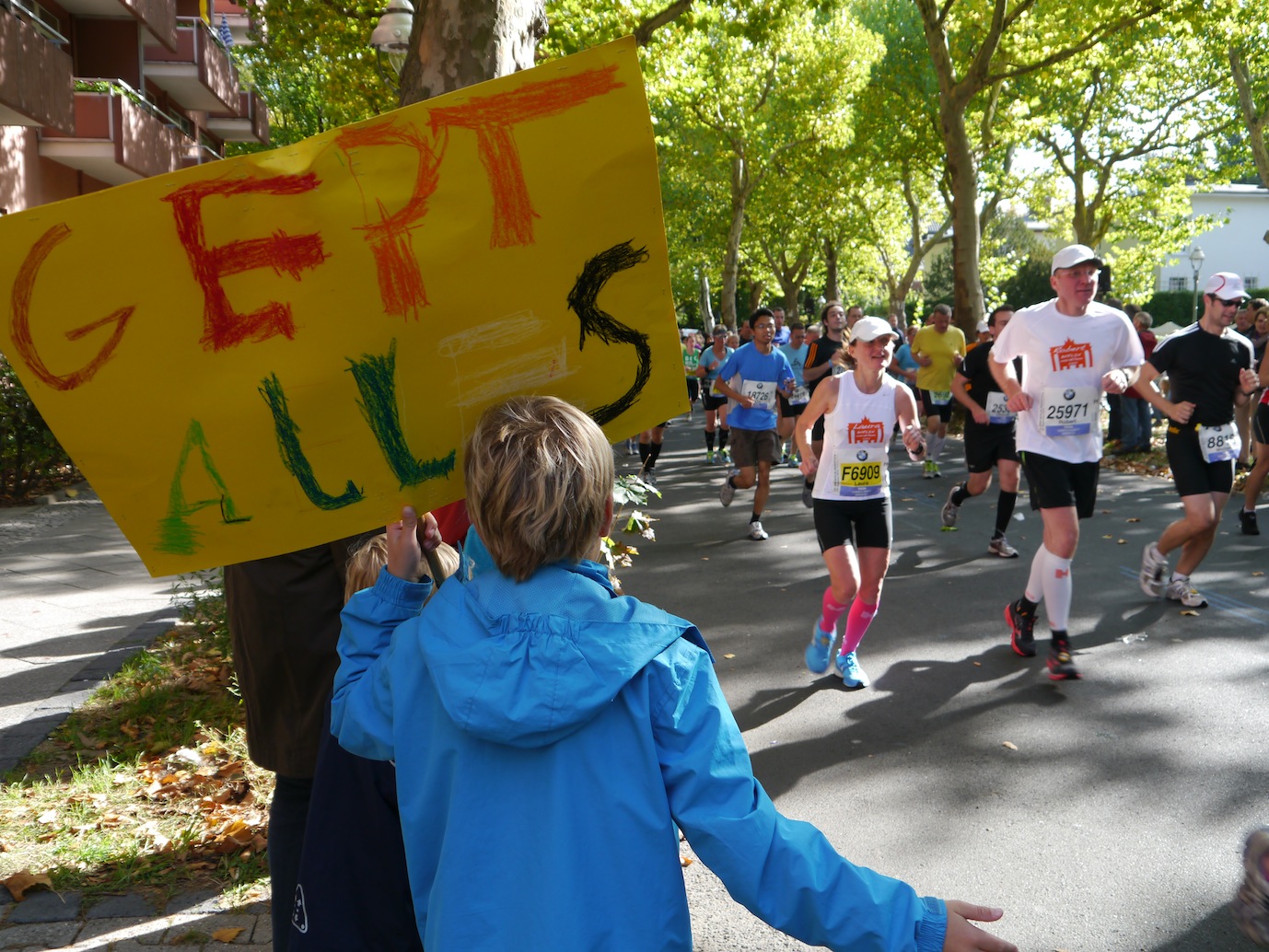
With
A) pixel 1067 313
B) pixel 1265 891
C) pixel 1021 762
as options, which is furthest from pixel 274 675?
pixel 1067 313

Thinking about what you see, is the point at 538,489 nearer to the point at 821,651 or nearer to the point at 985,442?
the point at 821,651

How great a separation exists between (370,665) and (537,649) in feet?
1.41

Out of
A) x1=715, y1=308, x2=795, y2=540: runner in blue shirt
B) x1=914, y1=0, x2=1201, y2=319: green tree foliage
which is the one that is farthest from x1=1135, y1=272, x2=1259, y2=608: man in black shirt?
x1=914, y1=0, x2=1201, y2=319: green tree foliage

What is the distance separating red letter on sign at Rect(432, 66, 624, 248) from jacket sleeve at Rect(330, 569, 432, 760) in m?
0.70

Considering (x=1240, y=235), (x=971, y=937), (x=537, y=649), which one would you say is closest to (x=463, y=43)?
(x=537, y=649)

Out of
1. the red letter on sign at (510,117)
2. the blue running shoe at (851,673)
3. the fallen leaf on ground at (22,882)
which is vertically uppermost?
the red letter on sign at (510,117)

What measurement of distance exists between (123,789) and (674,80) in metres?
19.2

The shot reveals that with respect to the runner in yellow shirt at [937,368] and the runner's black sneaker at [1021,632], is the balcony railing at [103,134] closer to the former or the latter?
the runner in yellow shirt at [937,368]

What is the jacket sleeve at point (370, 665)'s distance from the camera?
1811 mm

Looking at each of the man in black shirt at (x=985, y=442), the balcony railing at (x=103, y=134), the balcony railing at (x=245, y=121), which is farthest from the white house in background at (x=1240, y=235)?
the man in black shirt at (x=985, y=442)

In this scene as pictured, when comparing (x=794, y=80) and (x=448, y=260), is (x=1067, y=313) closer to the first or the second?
(x=448, y=260)

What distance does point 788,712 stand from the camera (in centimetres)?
559

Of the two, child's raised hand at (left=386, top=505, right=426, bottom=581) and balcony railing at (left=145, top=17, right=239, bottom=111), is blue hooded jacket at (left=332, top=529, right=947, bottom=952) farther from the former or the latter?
balcony railing at (left=145, top=17, right=239, bottom=111)

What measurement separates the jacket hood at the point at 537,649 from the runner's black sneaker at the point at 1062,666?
15.4 feet
